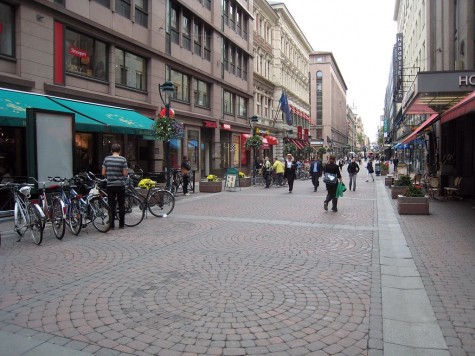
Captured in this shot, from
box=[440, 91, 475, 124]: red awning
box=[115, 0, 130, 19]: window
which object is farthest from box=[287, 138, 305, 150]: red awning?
box=[440, 91, 475, 124]: red awning

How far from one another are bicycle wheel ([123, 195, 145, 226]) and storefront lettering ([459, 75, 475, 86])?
989cm

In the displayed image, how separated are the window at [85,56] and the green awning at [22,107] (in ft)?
9.85

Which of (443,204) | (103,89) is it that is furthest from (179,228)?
(103,89)

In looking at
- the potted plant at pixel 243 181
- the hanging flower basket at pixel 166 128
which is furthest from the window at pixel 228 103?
the hanging flower basket at pixel 166 128

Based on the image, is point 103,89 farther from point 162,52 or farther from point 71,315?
point 71,315

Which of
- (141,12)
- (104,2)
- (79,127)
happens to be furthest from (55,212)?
(141,12)

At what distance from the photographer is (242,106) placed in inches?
1399

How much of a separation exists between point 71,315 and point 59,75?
13.0 m

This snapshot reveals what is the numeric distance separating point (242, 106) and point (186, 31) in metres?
10.9

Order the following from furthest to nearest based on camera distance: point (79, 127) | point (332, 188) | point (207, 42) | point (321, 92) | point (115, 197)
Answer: point (321, 92), point (207, 42), point (79, 127), point (332, 188), point (115, 197)

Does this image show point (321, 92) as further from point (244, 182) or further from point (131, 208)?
point (131, 208)

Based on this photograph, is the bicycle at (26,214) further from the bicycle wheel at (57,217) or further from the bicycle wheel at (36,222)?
the bicycle wheel at (57,217)

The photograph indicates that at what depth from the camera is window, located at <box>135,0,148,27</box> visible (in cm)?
2048

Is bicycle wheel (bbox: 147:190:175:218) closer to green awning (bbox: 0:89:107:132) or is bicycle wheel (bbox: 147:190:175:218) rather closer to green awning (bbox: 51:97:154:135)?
green awning (bbox: 0:89:107:132)
